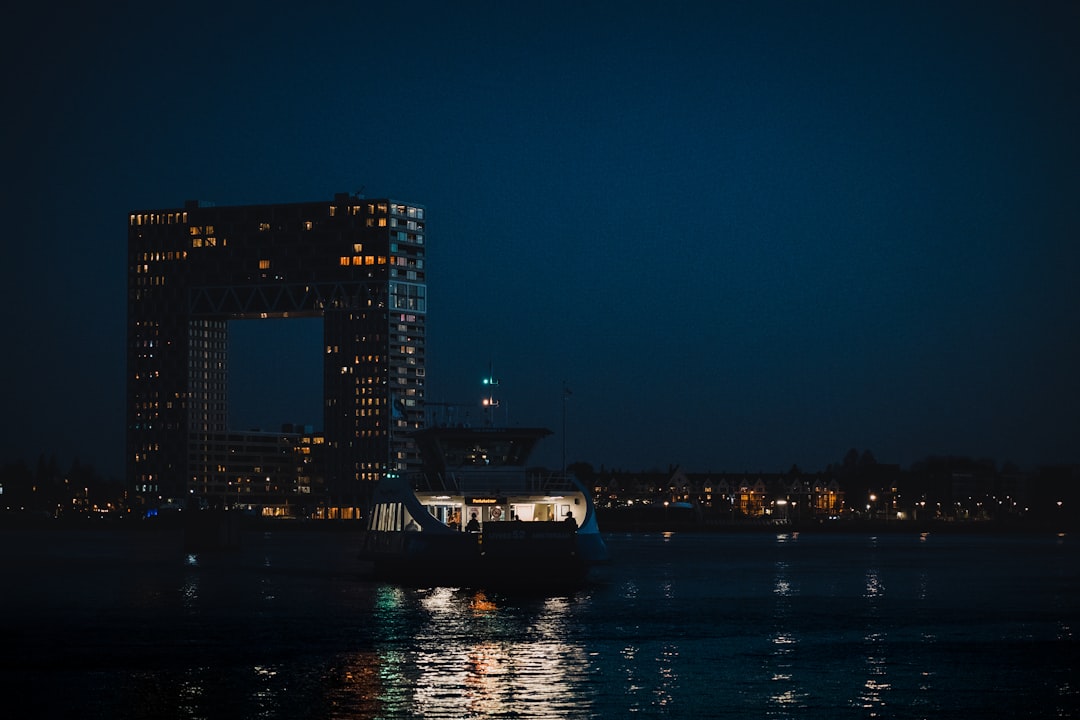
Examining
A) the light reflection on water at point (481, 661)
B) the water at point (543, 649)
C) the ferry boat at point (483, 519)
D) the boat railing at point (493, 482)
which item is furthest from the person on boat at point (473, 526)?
the light reflection on water at point (481, 661)

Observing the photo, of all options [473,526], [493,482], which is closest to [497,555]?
[473,526]

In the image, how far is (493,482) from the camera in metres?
86.4

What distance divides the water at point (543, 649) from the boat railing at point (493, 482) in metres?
5.73

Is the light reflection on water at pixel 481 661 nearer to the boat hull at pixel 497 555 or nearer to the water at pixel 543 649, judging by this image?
the water at pixel 543 649

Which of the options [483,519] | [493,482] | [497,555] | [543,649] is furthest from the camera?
[493,482]

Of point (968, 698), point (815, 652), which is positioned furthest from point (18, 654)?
point (968, 698)

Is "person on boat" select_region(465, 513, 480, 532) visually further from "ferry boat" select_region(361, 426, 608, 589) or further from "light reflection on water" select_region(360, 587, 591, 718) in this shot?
"light reflection on water" select_region(360, 587, 591, 718)

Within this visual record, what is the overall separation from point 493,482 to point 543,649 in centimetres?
3112

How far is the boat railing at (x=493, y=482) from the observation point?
280 feet

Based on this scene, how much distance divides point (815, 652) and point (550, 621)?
14.8 m

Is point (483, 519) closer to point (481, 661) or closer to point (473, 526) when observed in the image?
point (473, 526)

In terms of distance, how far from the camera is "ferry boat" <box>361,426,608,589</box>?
263ft

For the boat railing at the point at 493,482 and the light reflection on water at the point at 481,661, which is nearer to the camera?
the light reflection on water at the point at 481,661

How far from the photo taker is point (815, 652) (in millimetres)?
55562
